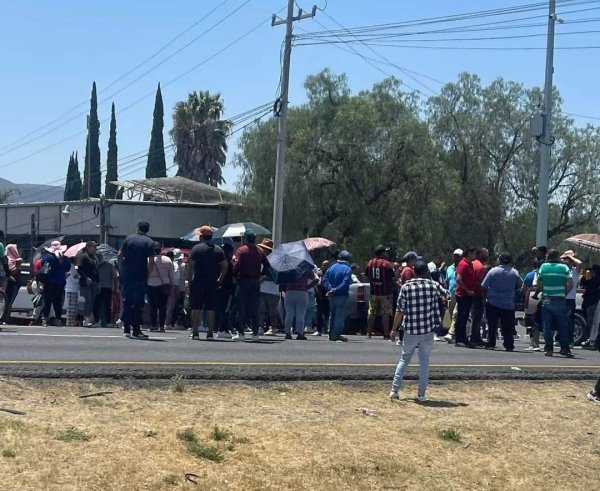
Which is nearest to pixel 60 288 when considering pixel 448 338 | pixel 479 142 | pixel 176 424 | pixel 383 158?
pixel 448 338

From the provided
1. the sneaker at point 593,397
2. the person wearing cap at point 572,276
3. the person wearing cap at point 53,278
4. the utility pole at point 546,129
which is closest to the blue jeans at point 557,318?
the person wearing cap at point 572,276

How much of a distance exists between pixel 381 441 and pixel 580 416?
3.50 meters

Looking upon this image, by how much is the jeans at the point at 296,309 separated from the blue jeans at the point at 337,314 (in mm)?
527

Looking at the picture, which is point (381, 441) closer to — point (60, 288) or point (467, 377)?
point (467, 377)

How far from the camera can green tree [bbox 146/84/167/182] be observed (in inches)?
2911

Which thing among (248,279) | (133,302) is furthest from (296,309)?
(133,302)

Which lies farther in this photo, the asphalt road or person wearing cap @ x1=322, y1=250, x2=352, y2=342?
person wearing cap @ x1=322, y1=250, x2=352, y2=342

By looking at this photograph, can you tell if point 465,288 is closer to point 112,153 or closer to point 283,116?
point 283,116

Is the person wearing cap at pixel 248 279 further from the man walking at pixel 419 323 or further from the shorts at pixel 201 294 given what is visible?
the man walking at pixel 419 323

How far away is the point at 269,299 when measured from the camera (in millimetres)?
19203

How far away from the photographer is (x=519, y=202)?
50531 millimetres

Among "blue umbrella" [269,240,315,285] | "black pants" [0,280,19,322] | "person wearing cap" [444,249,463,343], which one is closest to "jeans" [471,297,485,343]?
"person wearing cap" [444,249,463,343]

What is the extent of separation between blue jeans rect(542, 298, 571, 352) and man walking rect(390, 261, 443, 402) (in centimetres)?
532

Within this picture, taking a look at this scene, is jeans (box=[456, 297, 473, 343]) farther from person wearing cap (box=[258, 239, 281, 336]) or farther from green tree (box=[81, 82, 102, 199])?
green tree (box=[81, 82, 102, 199])
